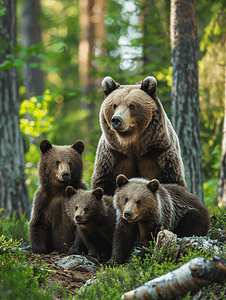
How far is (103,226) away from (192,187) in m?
3.08

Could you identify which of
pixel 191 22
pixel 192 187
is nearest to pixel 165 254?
pixel 192 187

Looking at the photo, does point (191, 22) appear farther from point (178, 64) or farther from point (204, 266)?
point (204, 266)

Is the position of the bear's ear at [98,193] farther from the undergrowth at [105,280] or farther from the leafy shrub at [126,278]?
the leafy shrub at [126,278]

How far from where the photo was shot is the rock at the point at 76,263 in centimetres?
394

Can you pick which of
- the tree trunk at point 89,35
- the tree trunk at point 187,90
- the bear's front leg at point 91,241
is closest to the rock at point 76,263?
the bear's front leg at point 91,241

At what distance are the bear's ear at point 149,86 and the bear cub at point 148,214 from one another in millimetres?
1199

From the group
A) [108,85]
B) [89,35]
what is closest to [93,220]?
[108,85]

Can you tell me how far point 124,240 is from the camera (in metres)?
3.92

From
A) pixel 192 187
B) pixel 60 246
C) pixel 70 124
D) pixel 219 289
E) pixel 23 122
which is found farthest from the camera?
pixel 70 124

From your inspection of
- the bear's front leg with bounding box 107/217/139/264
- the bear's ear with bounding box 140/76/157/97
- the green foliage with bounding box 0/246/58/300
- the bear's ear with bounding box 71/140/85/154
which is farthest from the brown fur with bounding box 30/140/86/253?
the bear's ear with bounding box 140/76/157/97

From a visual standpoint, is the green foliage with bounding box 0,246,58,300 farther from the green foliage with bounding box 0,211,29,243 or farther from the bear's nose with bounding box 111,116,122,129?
the green foliage with bounding box 0,211,29,243

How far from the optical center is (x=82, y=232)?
4336 millimetres

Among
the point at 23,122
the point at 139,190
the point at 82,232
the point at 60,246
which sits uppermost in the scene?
the point at 23,122

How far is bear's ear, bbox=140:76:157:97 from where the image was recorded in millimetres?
4391
